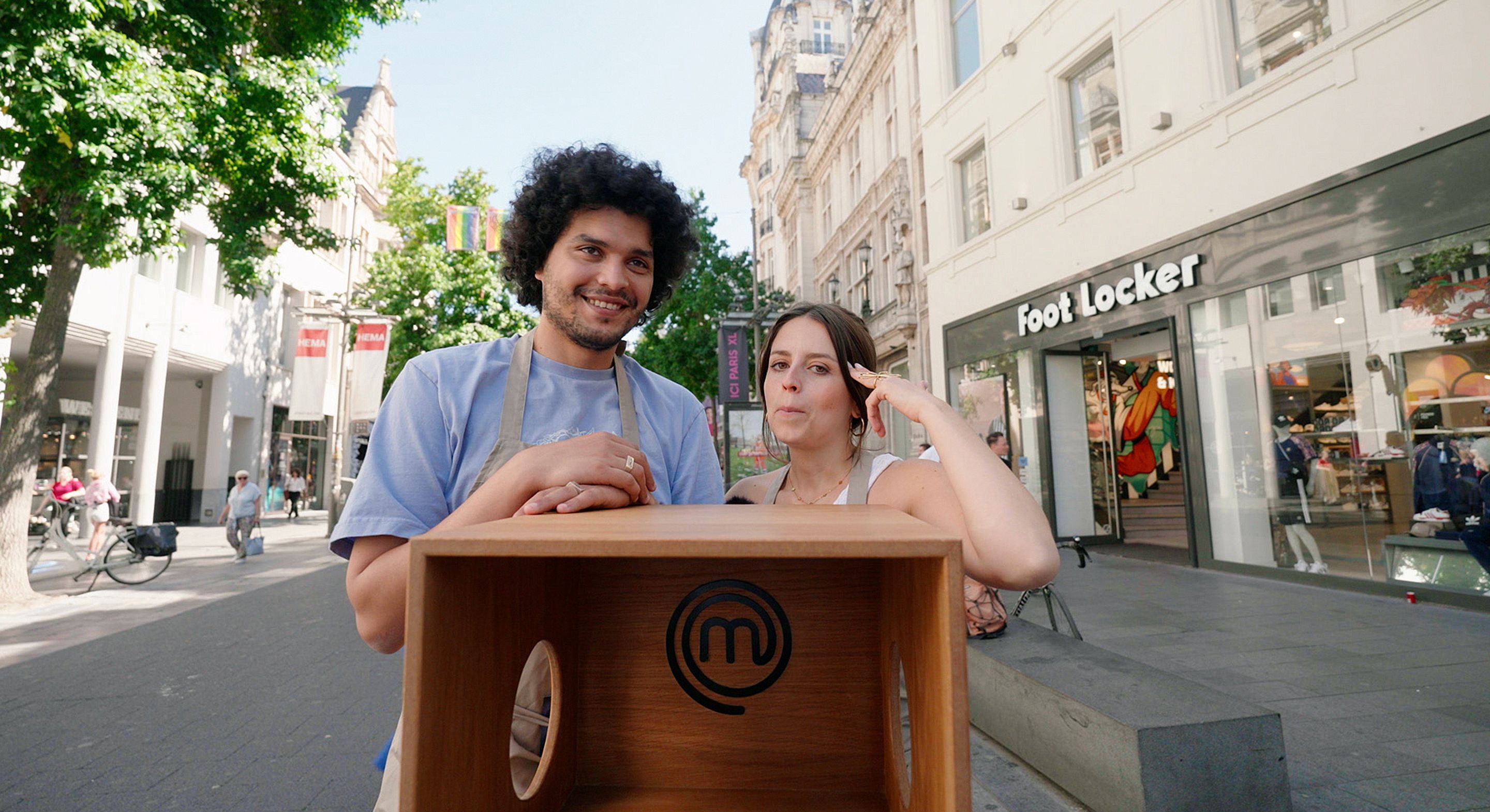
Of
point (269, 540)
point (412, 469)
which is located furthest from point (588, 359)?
point (269, 540)

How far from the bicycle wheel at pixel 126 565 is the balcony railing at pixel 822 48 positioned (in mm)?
39482

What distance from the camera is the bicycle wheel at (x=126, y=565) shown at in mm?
10297

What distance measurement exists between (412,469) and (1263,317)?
9.54m

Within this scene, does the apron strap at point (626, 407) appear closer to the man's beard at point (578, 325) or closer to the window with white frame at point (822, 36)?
the man's beard at point (578, 325)

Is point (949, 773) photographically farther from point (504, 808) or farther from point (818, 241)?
point (818, 241)

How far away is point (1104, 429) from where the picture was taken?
1212cm

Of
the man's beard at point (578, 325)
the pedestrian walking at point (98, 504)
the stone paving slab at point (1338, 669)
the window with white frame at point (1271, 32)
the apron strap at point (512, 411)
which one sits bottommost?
the stone paving slab at point (1338, 669)

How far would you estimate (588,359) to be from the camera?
161cm

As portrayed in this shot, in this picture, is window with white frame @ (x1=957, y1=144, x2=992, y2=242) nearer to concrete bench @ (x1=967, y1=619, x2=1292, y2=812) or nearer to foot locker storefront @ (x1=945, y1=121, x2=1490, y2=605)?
foot locker storefront @ (x1=945, y1=121, x2=1490, y2=605)

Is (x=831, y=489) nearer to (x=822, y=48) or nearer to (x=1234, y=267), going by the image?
(x=1234, y=267)

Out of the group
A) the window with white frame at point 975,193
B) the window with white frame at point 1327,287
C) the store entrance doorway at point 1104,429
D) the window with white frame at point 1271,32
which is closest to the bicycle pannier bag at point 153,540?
the store entrance doorway at point 1104,429

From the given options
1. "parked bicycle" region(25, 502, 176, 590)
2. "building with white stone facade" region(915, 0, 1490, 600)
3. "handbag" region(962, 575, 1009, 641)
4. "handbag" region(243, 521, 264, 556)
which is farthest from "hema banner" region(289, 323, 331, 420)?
"handbag" region(962, 575, 1009, 641)

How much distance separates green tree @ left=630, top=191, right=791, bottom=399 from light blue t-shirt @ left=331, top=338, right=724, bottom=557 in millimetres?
25910

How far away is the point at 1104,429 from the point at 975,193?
5024 mm
